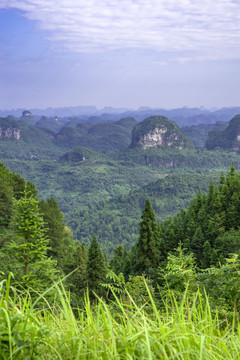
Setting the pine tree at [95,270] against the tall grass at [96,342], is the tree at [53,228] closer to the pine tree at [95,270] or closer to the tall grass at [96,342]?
the pine tree at [95,270]

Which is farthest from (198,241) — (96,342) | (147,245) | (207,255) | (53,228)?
(96,342)

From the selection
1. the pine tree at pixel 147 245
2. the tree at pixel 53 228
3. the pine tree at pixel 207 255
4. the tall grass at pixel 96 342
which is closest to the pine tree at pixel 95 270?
the pine tree at pixel 147 245

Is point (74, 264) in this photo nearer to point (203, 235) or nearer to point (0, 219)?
point (0, 219)

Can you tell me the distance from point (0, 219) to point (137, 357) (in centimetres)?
3078

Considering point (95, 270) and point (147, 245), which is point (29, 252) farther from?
point (147, 245)

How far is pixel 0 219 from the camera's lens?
30.6m

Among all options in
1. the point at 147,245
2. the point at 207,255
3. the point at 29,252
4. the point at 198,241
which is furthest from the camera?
the point at 198,241

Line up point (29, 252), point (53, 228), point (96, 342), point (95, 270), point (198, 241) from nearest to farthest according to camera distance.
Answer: point (96, 342)
point (29, 252)
point (95, 270)
point (198, 241)
point (53, 228)

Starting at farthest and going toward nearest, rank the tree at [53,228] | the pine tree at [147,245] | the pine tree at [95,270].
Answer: the tree at [53,228] → the pine tree at [147,245] → the pine tree at [95,270]

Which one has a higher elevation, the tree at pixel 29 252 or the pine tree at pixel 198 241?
the tree at pixel 29 252

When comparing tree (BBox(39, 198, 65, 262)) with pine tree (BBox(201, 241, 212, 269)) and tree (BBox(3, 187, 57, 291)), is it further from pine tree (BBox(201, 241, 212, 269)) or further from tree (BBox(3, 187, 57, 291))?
tree (BBox(3, 187, 57, 291))

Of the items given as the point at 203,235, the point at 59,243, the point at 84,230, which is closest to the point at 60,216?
the point at 59,243

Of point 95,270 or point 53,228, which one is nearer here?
point 95,270

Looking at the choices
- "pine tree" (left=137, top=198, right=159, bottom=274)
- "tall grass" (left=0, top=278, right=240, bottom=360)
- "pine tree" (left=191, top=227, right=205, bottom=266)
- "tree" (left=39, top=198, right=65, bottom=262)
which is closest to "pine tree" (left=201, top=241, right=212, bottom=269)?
"pine tree" (left=191, top=227, right=205, bottom=266)
